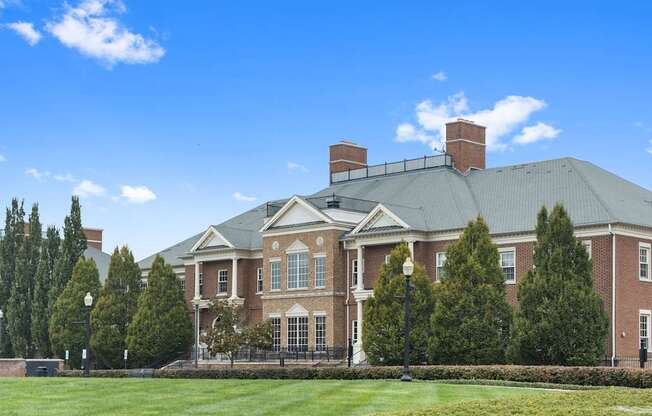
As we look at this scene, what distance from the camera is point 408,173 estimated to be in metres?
65.9

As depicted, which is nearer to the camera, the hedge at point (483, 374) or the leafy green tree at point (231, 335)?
the hedge at point (483, 374)

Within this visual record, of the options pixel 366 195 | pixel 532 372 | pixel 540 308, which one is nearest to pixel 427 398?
pixel 532 372

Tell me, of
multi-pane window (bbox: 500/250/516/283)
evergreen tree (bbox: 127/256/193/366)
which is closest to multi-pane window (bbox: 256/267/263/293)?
evergreen tree (bbox: 127/256/193/366)

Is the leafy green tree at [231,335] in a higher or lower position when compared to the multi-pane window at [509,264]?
lower

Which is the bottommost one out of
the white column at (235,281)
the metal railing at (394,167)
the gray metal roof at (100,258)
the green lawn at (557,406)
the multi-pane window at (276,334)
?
the multi-pane window at (276,334)

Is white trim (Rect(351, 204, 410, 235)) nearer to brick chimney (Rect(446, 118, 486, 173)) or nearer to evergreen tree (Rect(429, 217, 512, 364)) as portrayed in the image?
evergreen tree (Rect(429, 217, 512, 364))

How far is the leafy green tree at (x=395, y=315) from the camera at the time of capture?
1957 inches

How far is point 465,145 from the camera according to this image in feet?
211

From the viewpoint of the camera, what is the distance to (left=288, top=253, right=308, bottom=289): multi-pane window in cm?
6194

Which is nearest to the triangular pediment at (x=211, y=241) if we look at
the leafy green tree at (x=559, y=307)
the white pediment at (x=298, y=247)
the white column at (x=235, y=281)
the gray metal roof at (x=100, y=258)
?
the white column at (x=235, y=281)

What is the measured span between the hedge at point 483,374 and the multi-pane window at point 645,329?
16.6m

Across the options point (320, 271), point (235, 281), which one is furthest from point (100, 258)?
point (320, 271)

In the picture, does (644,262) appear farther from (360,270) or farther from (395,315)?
(360,270)

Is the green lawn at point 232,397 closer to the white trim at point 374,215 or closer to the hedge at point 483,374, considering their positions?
the hedge at point 483,374
